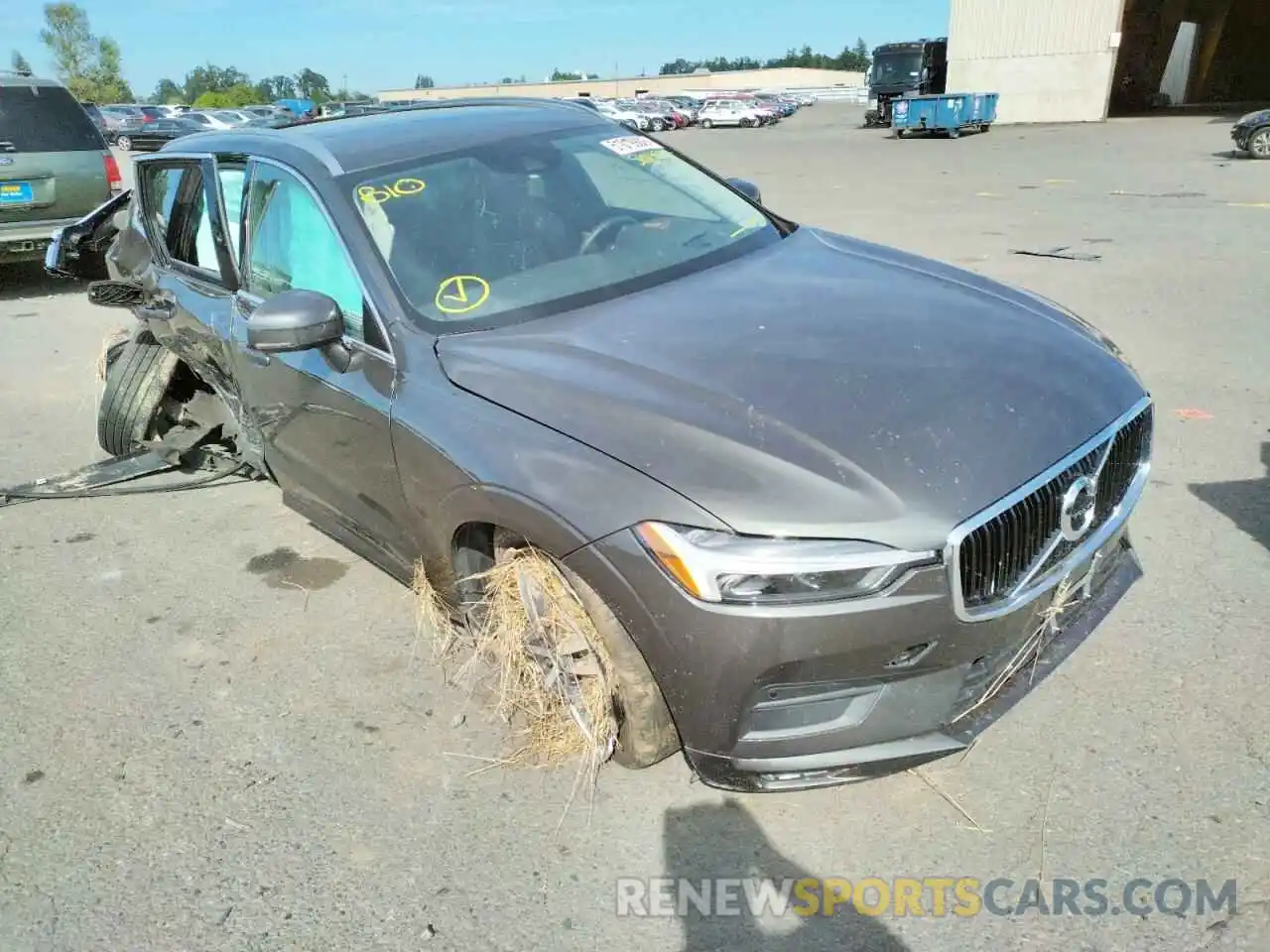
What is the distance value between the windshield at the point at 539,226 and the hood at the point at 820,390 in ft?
0.66

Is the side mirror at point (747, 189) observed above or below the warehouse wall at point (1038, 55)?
above

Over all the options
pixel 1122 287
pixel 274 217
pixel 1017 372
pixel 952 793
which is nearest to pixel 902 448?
pixel 1017 372

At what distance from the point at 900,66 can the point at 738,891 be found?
39760 mm

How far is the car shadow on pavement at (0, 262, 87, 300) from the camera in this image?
35.8 ft

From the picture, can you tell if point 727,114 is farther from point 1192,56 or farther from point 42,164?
point 42,164

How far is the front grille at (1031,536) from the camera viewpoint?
7.34ft

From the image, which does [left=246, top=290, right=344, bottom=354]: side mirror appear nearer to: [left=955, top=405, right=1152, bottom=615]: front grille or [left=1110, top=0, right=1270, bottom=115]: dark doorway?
[left=955, top=405, right=1152, bottom=615]: front grille

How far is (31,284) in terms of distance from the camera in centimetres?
1152

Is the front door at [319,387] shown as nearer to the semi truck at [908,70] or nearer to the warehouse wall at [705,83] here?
the semi truck at [908,70]

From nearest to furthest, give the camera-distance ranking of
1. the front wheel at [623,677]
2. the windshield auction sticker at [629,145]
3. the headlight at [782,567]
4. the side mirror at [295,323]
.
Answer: the headlight at [782,567], the front wheel at [623,677], the side mirror at [295,323], the windshield auction sticker at [629,145]

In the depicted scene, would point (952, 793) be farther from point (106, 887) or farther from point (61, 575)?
point (61, 575)

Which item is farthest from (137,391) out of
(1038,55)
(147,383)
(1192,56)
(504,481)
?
(1192,56)

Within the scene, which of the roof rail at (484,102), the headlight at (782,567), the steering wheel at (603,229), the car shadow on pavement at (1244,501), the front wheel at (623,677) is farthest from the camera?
the roof rail at (484,102)

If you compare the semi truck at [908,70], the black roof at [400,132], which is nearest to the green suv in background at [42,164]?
the black roof at [400,132]
